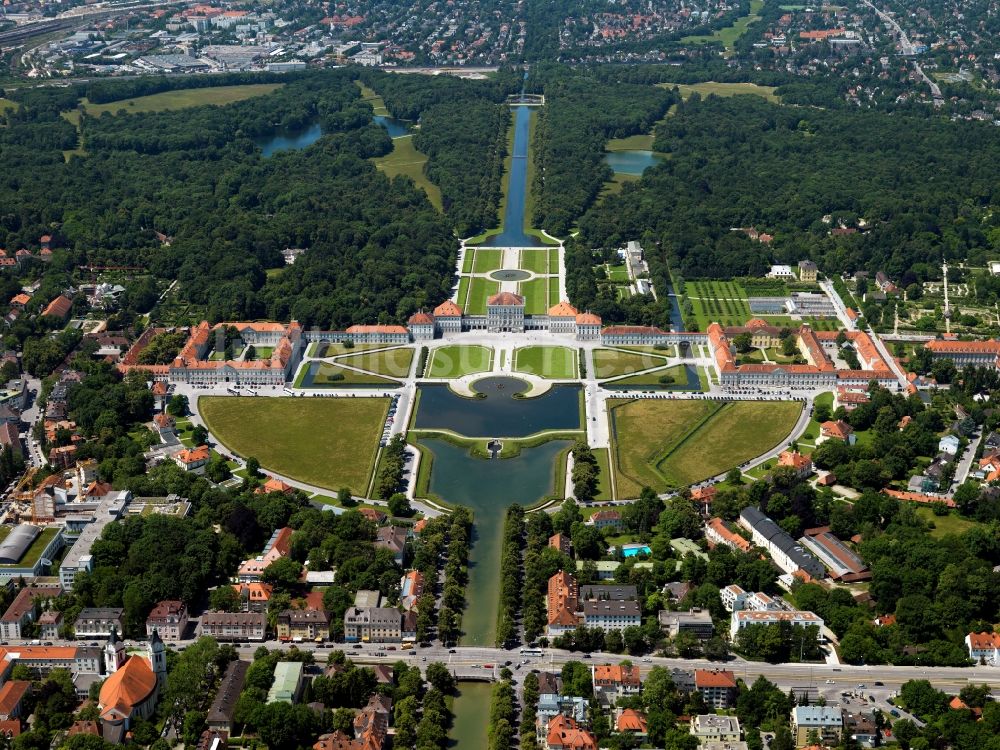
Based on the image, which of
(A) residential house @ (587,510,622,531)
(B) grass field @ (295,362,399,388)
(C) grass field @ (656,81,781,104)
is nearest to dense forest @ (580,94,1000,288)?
(C) grass field @ (656,81,781,104)

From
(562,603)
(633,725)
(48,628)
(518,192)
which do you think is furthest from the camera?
(518,192)

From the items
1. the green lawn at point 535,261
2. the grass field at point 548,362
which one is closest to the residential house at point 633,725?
the grass field at point 548,362

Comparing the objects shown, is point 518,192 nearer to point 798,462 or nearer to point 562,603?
point 798,462

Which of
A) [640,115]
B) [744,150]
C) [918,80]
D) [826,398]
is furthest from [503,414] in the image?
[918,80]

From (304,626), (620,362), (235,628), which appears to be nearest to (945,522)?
(620,362)

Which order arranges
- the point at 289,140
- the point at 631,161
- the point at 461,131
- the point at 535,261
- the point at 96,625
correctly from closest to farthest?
1. the point at 96,625
2. the point at 535,261
3. the point at 631,161
4. the point at 461,131
5. the point at 289,140

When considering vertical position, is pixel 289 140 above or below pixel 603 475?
below

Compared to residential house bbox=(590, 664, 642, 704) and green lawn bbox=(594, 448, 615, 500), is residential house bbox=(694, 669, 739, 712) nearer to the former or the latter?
residential house bbox=(590, 664, 642, 704)
